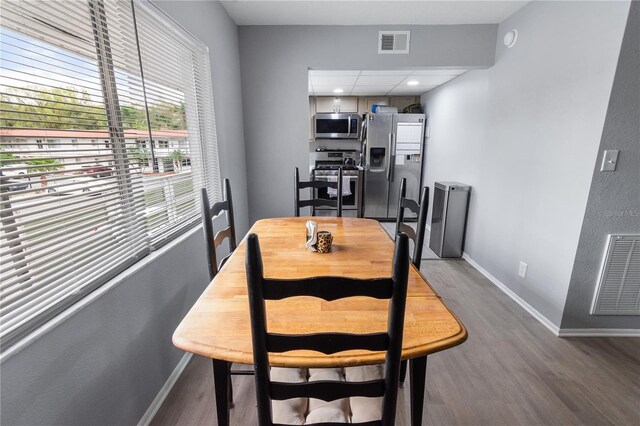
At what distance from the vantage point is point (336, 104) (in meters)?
4.75

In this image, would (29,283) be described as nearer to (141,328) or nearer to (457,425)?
(141,328)

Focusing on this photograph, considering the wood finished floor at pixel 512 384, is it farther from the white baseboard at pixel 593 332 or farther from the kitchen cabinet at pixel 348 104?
the kitchen cabinet at pixel 348 104

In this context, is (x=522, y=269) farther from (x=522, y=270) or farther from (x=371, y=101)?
(x=371, y=101)

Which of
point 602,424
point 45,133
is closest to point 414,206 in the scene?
point 602,424

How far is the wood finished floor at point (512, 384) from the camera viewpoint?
1.36 m

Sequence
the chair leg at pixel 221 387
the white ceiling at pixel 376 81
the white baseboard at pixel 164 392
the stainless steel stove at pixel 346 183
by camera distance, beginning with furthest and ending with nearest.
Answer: the stainless steel stove at pixel 346 183 → the white ceiling at pixel 376 81 → the white baseboard at pixel 164 392 → the chair leg at pixel 221 387

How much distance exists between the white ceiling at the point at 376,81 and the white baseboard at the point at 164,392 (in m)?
2.94

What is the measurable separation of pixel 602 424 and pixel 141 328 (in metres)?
2.33

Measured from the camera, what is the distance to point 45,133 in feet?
2.98

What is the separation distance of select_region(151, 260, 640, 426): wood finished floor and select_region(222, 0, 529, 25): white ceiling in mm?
2623

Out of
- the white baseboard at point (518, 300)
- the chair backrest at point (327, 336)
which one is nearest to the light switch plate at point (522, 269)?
the white baseboard at point (518, 300)

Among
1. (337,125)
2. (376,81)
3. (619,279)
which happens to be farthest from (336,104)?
(619,279)

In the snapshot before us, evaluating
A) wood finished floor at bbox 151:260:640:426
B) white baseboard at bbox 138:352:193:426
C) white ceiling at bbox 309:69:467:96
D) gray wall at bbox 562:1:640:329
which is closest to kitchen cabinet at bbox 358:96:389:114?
white ceiling at bbox 309:69:467:96

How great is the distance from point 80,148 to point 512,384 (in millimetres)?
2463
